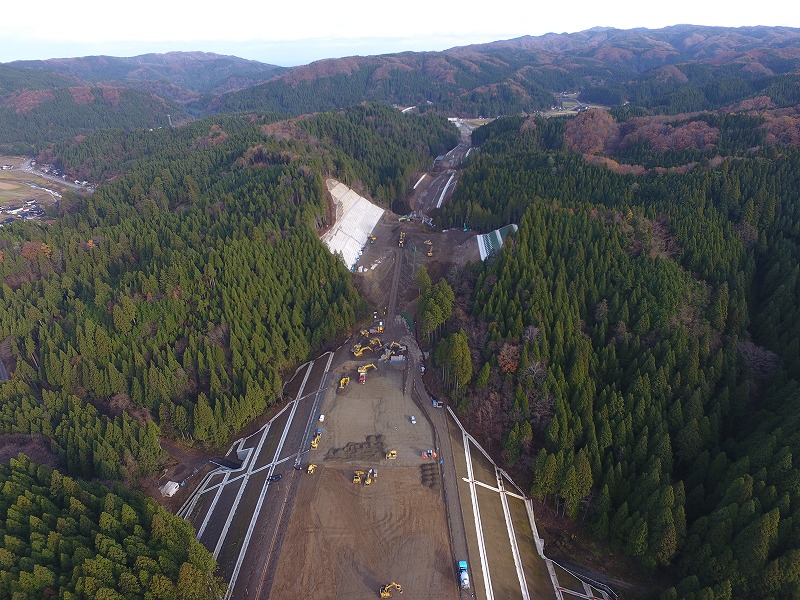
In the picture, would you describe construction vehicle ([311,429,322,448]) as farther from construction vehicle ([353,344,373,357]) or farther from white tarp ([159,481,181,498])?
white tarp ([159,481,181,498])

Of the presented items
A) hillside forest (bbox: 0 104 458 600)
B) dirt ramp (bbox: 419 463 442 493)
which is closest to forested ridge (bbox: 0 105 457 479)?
hillside forest (bbox: 0 104 458 600)

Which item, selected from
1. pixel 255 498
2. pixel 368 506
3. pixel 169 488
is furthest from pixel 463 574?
pixel 169 488

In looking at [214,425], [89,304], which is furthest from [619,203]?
[89,304]

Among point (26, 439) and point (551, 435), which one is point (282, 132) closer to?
point (26, 439)

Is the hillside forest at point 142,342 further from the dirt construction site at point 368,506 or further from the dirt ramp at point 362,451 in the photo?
the dirt ramp at point 362,451

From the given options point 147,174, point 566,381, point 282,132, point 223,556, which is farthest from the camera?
point 282,132

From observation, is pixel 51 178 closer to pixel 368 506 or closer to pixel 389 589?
pixel 368 506
